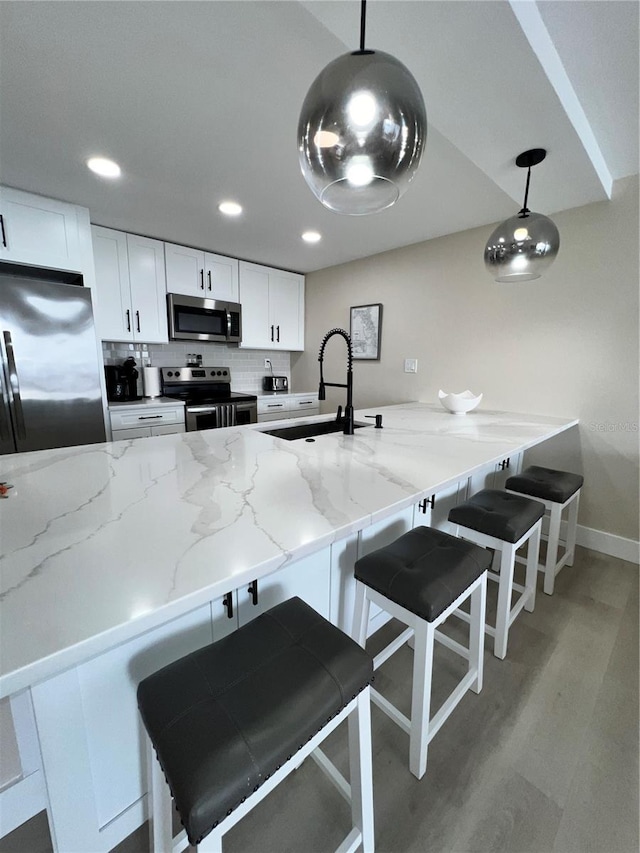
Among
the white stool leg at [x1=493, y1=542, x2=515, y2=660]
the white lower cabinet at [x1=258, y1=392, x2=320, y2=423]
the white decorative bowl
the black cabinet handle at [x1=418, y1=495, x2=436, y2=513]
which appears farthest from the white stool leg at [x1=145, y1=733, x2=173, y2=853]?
the white lower cabinet at [x1=258, y1=392, x2=320, y2=423]

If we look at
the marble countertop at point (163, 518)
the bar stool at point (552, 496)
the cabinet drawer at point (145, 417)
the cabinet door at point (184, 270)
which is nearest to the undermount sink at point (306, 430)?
the marble countertop at point (163, 518)

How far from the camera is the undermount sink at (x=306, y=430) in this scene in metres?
2.00

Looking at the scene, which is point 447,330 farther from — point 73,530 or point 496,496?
point 73,530

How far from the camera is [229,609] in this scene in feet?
3.18

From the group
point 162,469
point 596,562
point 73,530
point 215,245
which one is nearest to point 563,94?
point 162,469

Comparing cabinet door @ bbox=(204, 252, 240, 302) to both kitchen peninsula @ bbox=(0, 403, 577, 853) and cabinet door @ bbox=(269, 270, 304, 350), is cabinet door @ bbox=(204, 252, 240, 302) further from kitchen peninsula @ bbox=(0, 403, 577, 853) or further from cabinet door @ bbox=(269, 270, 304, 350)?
kitchen peninsula @ bbox=(0, 403, 577, 853)

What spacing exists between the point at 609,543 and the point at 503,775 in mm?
1872

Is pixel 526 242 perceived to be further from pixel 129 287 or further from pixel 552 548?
pixel 129 287

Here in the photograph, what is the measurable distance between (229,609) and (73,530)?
1.52 feet

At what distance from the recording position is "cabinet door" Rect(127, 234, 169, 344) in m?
2.93

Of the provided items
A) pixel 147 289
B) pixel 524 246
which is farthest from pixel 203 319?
pixel 524 246

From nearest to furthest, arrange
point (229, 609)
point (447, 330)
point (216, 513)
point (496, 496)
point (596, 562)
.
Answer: point (216, 513), point (229, 609), point (496, 496), point (596, 562), point (447, 330)

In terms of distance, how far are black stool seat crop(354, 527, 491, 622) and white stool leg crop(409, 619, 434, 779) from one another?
2.5 inches

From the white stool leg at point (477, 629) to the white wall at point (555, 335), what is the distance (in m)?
1.66
